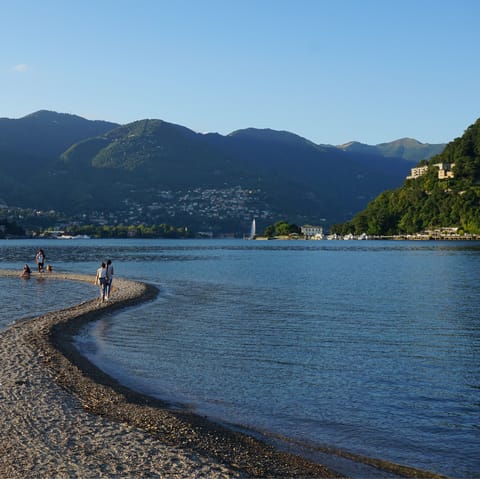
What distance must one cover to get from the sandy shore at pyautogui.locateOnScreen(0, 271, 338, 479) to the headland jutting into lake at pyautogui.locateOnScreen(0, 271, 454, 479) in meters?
0.02

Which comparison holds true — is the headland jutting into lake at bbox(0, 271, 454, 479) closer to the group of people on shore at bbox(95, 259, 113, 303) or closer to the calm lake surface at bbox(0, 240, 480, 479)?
the calm lake surface at bbox(0, 240, 480, 479)

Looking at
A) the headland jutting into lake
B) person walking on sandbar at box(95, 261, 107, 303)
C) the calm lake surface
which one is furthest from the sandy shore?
person walking on sandbar at box(95, 261, 107, 303)

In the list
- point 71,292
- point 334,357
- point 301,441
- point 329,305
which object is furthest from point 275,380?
point 71,292

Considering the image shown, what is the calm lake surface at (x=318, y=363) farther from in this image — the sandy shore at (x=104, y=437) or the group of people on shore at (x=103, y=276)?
the group of people on shore at (x=103, y=276)

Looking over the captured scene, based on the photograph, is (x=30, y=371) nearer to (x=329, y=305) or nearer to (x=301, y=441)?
(x=301, y=441)

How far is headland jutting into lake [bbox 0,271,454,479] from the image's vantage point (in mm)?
10383

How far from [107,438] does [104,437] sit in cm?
9

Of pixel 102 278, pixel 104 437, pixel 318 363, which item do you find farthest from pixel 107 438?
pixel 102 278

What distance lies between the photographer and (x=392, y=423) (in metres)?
13.6

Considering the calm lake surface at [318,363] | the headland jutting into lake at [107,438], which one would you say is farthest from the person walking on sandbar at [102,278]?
the headland jutting into lake at [107,438]

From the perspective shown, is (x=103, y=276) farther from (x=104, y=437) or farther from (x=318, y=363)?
(x=104, y=437)

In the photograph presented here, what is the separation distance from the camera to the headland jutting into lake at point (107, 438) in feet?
34.1

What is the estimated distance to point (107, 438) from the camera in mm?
11852

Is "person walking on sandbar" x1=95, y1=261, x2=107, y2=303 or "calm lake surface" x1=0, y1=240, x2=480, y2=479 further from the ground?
"person walking on sandbar" x1=95, y1=261, x2=107, y2=303
